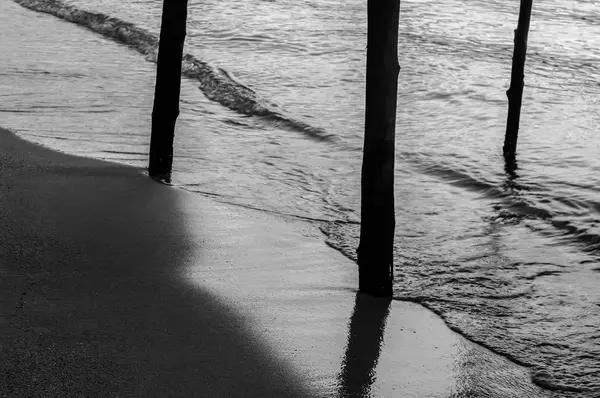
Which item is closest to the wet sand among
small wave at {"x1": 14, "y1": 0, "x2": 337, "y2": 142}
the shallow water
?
the shallow water

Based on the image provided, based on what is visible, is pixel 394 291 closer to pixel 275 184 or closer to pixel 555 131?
pixel 275 184

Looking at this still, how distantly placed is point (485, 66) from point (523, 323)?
9301mm

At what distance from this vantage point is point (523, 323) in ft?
16.8

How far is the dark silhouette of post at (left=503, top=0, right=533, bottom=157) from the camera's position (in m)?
8.41

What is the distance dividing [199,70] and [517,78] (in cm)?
597

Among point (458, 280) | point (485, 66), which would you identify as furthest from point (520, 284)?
point (485, 66)

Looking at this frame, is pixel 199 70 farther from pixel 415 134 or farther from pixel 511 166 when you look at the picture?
pixel 511 166

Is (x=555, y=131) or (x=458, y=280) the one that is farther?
(x=555, y=131)

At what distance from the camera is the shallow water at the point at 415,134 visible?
18.4ft

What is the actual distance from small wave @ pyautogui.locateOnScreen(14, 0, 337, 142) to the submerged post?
4810 mm

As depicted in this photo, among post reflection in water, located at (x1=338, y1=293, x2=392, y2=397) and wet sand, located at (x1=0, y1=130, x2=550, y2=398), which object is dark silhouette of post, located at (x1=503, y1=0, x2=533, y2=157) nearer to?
wet sand, located at (x1=0, y1=130, x2=550, y2=398)

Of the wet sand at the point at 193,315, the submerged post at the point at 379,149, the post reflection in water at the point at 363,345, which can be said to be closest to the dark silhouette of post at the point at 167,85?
the wet sand at the point at 193,315

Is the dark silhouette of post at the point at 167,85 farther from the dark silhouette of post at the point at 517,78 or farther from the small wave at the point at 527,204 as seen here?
the dark silhouette of post at the point at 517,78

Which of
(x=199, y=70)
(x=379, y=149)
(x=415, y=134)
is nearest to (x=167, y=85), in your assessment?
(x=379, y=149)
